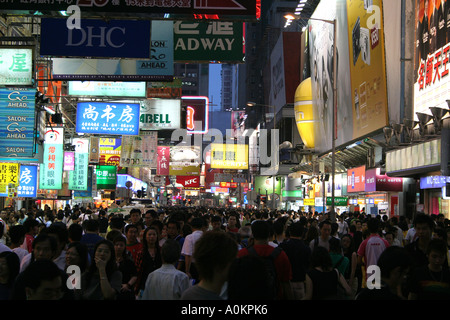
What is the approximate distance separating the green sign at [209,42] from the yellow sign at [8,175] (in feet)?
36.5

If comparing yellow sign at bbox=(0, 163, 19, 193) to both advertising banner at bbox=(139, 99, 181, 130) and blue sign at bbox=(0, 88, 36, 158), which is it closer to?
blue sign at bbox=(0, 88, 36, 158)

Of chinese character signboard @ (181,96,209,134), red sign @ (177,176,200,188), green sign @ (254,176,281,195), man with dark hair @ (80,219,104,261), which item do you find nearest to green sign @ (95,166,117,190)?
chinese character signboard @ (181,96,209,134)

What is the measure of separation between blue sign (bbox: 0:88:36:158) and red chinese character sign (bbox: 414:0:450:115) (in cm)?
1308

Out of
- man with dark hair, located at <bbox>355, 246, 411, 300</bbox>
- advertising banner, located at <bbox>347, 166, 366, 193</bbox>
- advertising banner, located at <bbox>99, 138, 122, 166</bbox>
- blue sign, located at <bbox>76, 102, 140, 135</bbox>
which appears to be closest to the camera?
man with dark hair, located at <bbox>355, 246, 411, 300</bbox>

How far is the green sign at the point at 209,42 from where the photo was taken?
44.2ft

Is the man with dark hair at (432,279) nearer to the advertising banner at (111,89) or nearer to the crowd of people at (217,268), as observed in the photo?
the crowd of people at (217,268)

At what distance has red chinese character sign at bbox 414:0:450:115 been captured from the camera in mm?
20609

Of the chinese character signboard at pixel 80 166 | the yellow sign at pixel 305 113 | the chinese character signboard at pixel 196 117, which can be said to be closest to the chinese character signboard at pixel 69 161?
the chinese character signboard at pixel 80 166

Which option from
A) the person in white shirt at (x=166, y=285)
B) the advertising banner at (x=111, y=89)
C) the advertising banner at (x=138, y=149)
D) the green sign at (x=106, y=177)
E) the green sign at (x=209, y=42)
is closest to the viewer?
the person in white shirt at (x=166, y=285)

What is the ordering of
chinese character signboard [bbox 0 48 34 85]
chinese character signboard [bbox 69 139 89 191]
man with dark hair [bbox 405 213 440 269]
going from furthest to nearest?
chinese character signboard [bbox 69 139 89 191] < chinese character signboard [bbox 0 48 34 85] < man with dark hair [bbox 405 213 440 269]
